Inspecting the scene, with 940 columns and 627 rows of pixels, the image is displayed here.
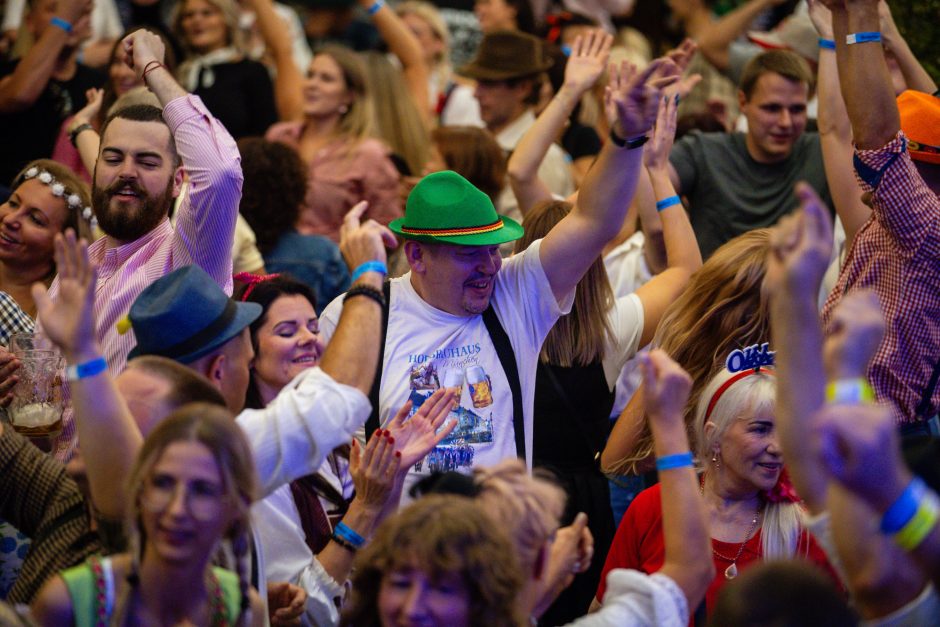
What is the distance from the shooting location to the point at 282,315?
3859 mm

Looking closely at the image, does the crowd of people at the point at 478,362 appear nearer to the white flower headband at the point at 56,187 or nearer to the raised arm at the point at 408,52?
the white flower headband at the point at 56,187

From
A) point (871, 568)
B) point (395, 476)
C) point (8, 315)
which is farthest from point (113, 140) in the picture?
point (871, 568)

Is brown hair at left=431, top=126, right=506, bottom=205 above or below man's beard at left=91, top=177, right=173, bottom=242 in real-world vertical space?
above

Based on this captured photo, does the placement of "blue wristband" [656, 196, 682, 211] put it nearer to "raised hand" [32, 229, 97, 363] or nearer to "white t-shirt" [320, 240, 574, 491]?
"white t-shirt" [320, 240, 574, 491]

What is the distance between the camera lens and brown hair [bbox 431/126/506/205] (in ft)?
18.4

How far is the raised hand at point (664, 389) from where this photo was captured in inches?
108

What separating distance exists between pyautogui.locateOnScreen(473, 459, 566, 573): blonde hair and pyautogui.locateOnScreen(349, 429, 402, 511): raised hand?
1.64 feet

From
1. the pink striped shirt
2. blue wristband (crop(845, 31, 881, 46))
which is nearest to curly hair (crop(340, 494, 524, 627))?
the pink striped shirt

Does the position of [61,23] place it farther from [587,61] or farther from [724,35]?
[724,35]

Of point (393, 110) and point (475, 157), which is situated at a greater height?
point (393, 110)

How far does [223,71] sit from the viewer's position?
691 cm

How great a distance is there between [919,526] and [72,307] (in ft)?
5.84

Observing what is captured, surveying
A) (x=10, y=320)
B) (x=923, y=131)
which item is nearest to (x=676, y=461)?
(x=923, y=131)

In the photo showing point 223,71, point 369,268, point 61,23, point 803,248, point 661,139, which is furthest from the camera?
point 223,71
